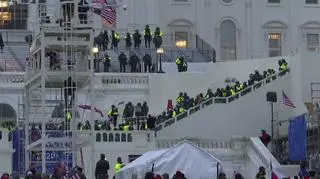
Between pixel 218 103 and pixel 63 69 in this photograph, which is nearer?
pixel 63 69

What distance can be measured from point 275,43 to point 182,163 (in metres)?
49.7

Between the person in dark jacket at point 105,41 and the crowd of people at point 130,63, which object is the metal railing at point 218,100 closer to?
the crowd of people at point 130,63

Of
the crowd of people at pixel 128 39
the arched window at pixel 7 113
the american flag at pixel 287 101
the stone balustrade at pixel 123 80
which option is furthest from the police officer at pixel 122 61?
the american flag at pixel 287 101

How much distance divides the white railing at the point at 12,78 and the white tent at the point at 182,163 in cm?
2774

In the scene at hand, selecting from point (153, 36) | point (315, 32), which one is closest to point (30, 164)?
point (153, 36)

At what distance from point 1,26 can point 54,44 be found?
37775mm

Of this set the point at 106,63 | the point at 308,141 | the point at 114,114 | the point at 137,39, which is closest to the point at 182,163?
the point at 308,141

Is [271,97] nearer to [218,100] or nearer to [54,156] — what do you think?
[218,100]

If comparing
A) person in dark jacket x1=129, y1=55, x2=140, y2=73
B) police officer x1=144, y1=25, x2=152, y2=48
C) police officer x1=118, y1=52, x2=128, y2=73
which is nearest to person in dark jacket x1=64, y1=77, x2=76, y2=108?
police officer x1=118, y1=52, x2=128, y2=73

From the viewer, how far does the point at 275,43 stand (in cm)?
8456

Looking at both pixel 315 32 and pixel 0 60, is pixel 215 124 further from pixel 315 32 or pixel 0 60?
pixel 315 32

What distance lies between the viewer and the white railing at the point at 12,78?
6316 centimetres

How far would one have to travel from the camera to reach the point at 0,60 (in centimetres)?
6825

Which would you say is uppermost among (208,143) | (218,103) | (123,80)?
(123,80)
